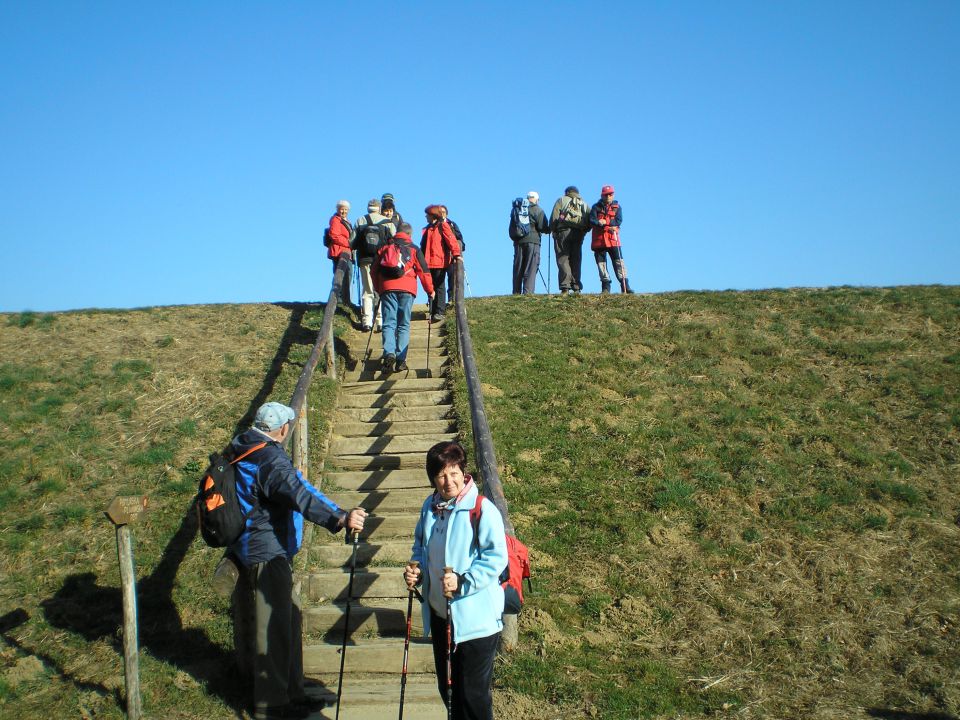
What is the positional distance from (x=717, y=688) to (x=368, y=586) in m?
2.75

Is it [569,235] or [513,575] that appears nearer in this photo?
[513,575]

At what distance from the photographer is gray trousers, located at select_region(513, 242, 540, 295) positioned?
16.1 meters

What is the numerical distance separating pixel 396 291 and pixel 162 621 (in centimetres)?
519

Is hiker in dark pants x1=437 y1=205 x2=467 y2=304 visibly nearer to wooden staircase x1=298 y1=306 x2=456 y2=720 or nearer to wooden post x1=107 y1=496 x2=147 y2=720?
wooden staircase x1=298 y1=306 x2=456 y2=720

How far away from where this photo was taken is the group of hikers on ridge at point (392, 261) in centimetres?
1094

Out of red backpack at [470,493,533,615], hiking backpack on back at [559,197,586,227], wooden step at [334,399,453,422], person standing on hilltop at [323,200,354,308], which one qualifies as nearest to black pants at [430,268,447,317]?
person standing on hilltop at [323,200,354,308]

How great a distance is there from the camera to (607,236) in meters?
15.7

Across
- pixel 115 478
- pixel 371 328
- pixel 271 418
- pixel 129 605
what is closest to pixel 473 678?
pixel 271 418

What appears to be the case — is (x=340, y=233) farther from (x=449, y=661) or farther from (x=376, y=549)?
(x=449, y=661)

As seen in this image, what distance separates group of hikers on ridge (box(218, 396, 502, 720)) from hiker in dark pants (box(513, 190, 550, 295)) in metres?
10.8

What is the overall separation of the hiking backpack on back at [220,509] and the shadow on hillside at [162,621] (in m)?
1.29

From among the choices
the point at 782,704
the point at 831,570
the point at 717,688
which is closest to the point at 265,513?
the point at 717,688

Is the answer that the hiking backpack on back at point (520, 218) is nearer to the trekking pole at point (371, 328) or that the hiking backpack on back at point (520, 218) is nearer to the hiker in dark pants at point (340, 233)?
the hiker in dark pants at point (340, 233)

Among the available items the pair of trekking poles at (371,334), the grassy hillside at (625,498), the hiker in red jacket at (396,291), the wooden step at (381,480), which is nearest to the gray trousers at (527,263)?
the grassy hillside at (625,498)
